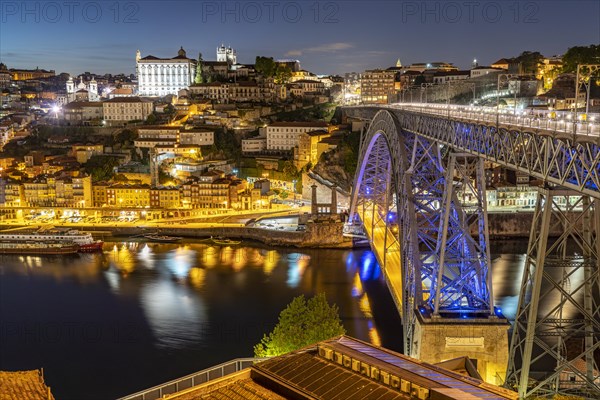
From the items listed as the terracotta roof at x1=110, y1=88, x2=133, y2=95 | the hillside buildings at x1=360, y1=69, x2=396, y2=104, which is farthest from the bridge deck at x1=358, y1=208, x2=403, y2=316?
the terracotta roof at x1=110, y1=88, x2=133, y2=95

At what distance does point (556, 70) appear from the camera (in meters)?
21.6

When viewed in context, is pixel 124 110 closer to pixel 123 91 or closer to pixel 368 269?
pixel 123 91

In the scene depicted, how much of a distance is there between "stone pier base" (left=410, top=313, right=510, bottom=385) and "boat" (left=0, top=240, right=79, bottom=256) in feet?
40.4

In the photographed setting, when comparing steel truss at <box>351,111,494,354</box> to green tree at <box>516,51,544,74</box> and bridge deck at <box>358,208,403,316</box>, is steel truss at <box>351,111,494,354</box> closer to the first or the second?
bridge deck at <box>358,208,403,316</box>

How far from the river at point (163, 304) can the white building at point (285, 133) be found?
25.3ft

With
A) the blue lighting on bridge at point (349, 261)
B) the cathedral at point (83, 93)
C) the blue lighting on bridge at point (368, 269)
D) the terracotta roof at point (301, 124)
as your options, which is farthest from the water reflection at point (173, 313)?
the cathedral at point (83, 93)

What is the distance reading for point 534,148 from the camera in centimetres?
488

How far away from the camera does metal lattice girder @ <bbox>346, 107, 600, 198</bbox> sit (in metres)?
4.11

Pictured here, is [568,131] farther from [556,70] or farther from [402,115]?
[556,70]

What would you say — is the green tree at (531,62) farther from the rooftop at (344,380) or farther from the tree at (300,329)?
the rooftop at (344,380)

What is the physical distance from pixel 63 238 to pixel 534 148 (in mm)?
14529

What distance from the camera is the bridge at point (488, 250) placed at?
4512 millimetres

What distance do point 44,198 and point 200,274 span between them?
9300 millimetres

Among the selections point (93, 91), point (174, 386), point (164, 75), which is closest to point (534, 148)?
point (174, 386)
